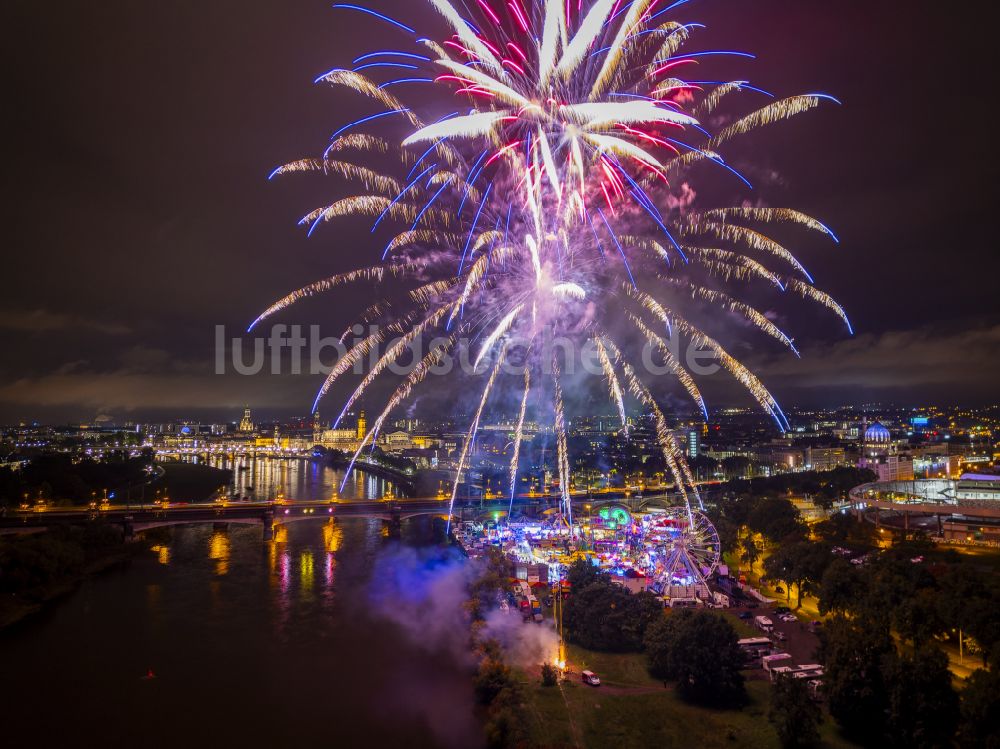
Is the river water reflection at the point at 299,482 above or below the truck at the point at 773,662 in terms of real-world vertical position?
above

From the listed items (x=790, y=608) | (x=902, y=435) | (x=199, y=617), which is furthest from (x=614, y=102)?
(x=902, y=435)

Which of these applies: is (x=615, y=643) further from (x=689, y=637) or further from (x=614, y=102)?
(x=614, y=102)

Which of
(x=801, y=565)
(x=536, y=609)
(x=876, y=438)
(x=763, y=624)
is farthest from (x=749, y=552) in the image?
(x=876, y=438)

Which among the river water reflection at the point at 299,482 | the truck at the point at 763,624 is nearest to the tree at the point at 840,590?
the truck at the point at 763,624

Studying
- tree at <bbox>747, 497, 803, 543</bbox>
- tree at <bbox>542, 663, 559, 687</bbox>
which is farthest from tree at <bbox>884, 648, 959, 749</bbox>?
tree at <bbox>747, 497, 803, 543</bbox>

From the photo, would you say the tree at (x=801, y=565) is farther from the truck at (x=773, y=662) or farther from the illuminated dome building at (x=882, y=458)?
the illuminated dome building at (x=882, y=458)

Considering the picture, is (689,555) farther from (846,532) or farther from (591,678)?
(846,532)
